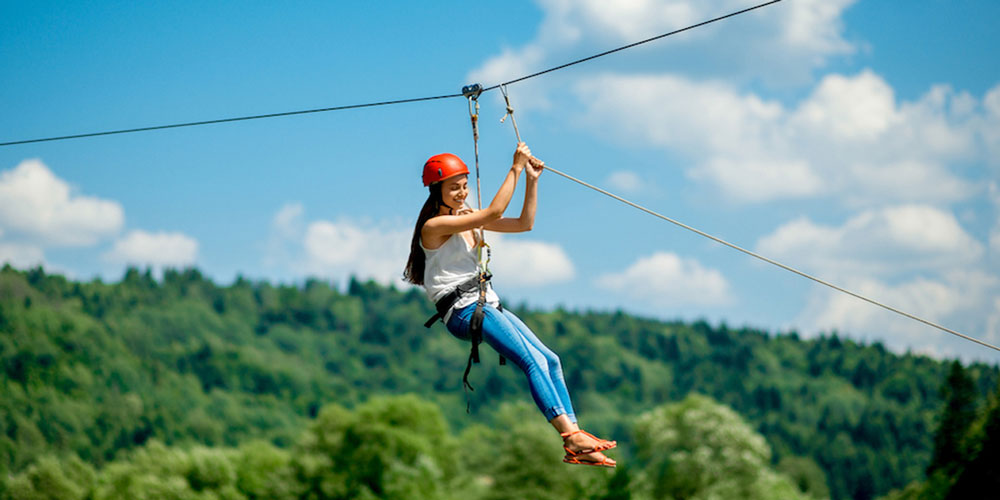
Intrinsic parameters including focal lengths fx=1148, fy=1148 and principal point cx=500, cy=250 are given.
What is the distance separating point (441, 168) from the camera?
905cm

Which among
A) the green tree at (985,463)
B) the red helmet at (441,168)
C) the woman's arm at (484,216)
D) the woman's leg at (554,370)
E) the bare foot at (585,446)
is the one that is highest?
the green tree at (985,463)

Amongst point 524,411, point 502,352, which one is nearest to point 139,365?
point 524,411

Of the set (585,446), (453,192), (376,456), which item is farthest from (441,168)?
(376,456)

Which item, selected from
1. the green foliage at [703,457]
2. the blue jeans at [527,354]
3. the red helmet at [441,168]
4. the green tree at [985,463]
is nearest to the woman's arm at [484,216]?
the red helmet at [441,168]

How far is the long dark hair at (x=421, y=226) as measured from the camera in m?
9.16

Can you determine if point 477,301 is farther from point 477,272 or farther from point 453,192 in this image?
point 453,192

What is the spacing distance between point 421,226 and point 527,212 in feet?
2.82

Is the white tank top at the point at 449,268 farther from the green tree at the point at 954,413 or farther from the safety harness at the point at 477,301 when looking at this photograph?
the green tree at the point at 954,413

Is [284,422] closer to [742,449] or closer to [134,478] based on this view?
[134,478]

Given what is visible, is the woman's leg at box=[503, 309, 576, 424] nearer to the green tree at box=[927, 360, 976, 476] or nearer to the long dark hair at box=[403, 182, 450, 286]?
the long dark hair at box=[403, 182, 450, 286]

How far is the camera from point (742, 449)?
54.2 meters

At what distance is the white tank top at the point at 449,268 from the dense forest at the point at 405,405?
118ft

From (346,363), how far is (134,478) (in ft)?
321

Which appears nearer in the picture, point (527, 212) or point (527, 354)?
point (527, 354)
